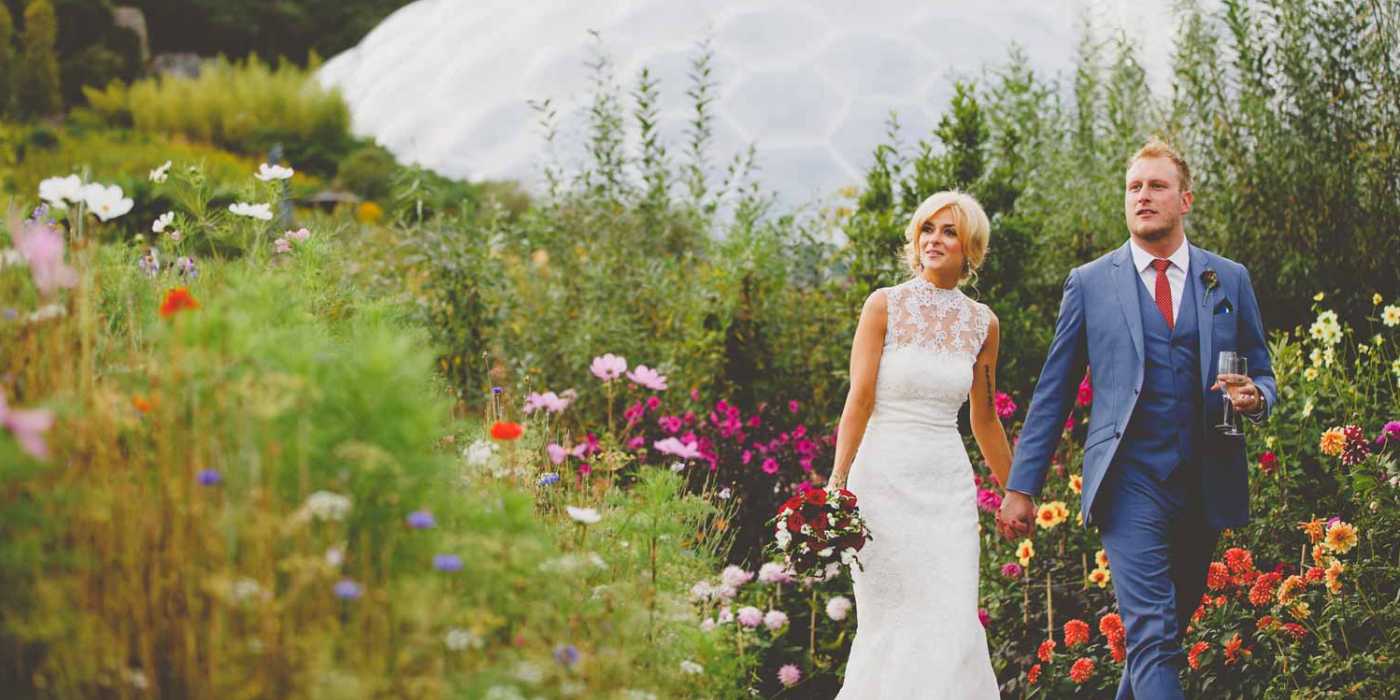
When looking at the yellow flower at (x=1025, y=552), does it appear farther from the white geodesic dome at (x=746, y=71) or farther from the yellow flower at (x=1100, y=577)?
the white geodesic dome at (x=746, y=71)

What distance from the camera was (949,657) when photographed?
136 inches

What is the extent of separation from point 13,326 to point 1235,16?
19.2 feet

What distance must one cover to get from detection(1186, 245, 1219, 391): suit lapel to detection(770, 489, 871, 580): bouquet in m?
1.04

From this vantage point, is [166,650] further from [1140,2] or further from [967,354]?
[1140,2]

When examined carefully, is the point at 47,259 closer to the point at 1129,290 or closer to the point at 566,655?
the point at 566,655

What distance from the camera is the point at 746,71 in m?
12.3

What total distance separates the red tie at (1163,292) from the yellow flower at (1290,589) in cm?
89

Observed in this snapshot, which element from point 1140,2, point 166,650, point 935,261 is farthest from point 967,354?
point 1140,2

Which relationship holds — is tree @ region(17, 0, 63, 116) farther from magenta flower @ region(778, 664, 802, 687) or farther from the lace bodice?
the lace bodice

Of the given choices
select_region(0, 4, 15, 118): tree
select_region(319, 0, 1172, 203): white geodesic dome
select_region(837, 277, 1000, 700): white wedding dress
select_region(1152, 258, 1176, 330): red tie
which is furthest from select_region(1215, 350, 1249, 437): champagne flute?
select_region(0, 4, 15, 118): tree

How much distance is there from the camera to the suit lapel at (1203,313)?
10.6 feet

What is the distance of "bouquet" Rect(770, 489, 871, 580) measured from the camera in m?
3.44

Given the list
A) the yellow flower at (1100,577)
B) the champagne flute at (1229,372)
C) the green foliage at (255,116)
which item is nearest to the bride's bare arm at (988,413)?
the yellow flower at (1100,577)

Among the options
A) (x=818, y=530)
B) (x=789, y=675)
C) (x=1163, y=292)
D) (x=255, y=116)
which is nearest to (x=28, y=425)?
(x=818, y=530)
